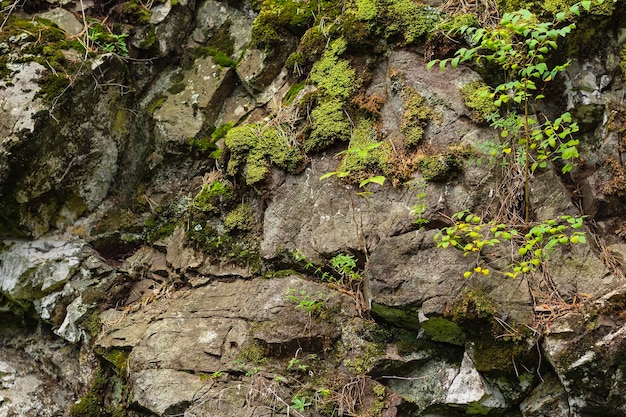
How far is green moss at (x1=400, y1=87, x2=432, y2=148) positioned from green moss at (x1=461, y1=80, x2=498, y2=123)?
1.06 feet

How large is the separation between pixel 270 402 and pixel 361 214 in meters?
1.64

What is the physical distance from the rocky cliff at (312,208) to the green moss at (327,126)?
2 cm

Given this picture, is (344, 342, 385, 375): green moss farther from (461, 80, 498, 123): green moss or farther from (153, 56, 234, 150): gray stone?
(153, 56, 234, 150): gray stone

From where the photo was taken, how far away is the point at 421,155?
13.9ft

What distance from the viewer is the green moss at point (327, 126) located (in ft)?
15.1

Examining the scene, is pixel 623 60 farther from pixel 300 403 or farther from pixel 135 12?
pixel 135 12

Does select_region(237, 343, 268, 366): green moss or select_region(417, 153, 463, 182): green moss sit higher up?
select_region(417, 153, 463, 182): green moss

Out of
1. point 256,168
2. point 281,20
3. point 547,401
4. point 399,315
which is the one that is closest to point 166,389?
point 399,315

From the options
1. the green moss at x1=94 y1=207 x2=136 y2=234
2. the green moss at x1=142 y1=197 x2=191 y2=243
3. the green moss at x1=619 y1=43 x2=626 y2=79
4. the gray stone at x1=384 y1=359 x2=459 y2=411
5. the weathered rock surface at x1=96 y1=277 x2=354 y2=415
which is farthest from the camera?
the green moss at x1=94 y1=207 x2=136 y2=234

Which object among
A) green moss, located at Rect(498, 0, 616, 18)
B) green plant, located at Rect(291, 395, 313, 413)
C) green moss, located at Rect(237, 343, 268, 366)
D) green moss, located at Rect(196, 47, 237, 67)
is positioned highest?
green moss, located at Rect(498, 0, 616, 18)

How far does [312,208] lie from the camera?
4523mm

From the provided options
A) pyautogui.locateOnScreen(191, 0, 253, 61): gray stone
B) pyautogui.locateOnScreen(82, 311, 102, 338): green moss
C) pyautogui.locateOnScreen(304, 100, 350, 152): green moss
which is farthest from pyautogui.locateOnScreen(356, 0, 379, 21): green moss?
pyautogui.locateOnScreen(82, 311, 102, 338): green moss

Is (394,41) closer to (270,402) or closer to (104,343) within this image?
(270,402)

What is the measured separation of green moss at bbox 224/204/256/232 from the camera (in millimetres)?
4785
